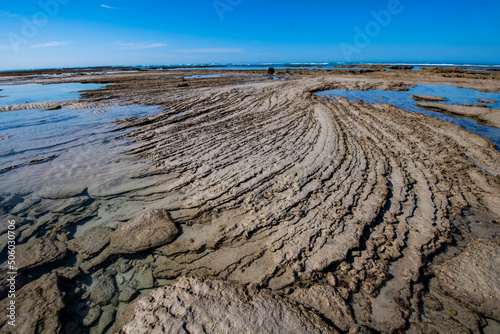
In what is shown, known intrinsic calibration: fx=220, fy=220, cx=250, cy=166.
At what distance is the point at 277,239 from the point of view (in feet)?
11.8

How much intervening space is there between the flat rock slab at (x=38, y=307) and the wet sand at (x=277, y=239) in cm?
2

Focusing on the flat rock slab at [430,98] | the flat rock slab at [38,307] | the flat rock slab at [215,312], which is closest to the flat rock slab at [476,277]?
the flat rock slab at [215,312]

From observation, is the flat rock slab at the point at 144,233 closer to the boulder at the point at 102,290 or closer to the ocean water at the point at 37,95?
the boulder at the point at 102,290

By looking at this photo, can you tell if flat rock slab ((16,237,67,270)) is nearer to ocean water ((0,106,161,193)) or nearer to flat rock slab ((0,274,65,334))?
flat rock slab ((0,274,65,334))

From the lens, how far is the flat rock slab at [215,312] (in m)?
2.33

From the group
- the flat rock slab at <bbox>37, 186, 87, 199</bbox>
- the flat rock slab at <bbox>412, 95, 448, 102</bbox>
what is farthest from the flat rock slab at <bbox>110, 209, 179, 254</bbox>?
the flat rock slab at <bbox>412, 95, 448, 102</bbox>

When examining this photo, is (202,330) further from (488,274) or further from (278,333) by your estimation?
(488,274)

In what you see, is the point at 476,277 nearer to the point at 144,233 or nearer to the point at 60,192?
the point at 144,233

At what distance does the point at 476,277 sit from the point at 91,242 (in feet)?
18.9

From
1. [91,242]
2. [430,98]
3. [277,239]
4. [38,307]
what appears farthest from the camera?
[430,98]

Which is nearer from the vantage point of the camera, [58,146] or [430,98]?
[58,146]

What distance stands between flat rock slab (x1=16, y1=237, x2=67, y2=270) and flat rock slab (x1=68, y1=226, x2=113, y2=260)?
157 millimetres

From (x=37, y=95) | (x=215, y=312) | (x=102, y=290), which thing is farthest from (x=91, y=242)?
(x=37, y=95)

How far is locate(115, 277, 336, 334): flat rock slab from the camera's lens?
7.65 feet
